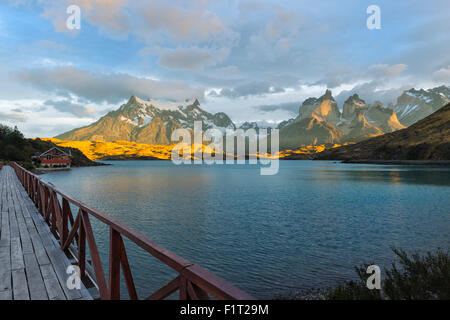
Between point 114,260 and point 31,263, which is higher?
point 114,260

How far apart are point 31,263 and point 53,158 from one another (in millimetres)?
119005

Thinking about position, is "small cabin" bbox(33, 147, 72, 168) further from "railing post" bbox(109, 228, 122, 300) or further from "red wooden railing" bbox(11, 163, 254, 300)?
"railing post" bbox(109, 228, 122, 300)

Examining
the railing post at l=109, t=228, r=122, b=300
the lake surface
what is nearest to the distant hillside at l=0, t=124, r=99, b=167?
the lake surface

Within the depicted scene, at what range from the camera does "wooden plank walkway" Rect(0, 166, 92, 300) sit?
5.52 metres

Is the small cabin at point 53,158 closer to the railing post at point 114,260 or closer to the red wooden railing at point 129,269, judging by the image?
the red wooden railing at point 129,269

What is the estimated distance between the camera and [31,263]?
702 centimetres

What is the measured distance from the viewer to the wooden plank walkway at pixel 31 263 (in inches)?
217

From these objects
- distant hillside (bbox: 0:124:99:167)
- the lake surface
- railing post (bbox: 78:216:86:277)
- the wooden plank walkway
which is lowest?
the lake surface

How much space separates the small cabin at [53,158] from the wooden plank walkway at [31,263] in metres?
111

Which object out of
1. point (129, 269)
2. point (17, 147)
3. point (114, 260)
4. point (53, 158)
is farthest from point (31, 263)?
point (17, 147)

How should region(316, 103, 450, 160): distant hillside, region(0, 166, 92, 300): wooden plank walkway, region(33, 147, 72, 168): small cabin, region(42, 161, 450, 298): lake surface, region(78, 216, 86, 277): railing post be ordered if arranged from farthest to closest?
region(316, 103, 450, 160): distant hillside, region(33, 147, 72, 168): small cabin, region(42, 161, 450, 298): lake surface, region(78, 216, 86, 277): railing post, region(0, 166, 92, 300): wooden plank walkway

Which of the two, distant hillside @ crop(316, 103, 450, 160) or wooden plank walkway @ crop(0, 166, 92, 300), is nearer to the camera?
wooden plank walkway @ crop(0, 166, 92, 300)

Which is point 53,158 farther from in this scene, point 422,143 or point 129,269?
point 422,143

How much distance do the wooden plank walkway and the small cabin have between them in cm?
11064
